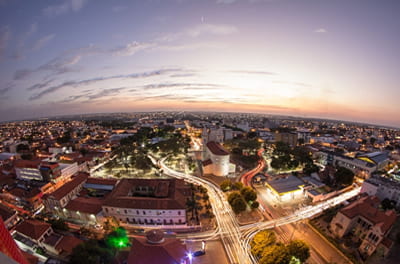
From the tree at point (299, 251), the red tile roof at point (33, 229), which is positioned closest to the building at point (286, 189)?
the tree at point (299, 251)

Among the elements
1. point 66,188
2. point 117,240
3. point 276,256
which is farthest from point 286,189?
point 66,188

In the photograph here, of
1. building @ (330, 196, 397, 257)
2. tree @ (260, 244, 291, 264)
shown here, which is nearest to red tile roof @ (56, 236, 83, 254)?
tree @ (260, 244, 291, 264)

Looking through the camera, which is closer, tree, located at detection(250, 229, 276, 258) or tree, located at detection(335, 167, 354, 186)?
tree, located at detection(250, 229, 276, 258)

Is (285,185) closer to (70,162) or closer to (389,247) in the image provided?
(389,247)

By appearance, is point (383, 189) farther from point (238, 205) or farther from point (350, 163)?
point (238, 205)

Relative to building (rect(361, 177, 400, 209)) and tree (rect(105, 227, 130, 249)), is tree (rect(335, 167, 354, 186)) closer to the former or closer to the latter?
building (rect(361, 177, 400, 209))

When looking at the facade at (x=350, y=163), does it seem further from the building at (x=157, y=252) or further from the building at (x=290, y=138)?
the building at (x=157, y=252)

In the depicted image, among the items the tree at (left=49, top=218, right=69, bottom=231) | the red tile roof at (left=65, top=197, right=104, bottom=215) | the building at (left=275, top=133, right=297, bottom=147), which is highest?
the building at (left=275, top=133, right=297, bottom=147)

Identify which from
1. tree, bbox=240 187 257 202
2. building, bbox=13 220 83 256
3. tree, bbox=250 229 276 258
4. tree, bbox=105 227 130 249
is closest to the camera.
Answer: tree, bbox=250 229 276 258
